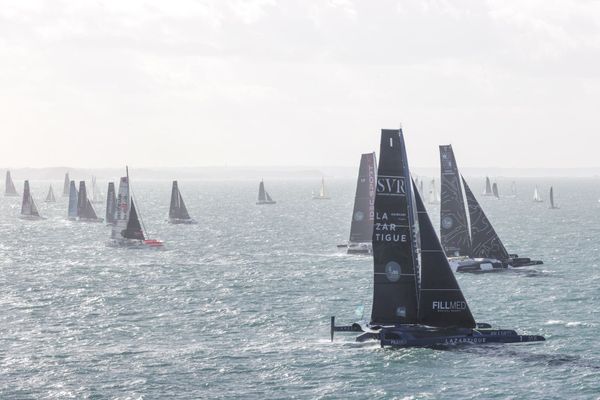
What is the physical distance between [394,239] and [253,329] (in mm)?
11344

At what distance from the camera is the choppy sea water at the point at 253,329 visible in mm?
37969

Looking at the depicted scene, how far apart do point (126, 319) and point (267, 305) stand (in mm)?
9407

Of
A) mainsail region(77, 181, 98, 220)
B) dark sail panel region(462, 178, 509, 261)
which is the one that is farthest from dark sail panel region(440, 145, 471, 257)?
mainsail region(77, 181, 98, 220)

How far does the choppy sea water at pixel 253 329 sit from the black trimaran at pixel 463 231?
173 centimetres

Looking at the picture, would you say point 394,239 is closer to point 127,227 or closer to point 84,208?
point 127,227

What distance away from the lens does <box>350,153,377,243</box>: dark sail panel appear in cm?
7719

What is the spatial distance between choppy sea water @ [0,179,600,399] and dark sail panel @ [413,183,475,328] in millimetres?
1453

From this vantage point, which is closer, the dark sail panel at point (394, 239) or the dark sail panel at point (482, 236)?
the dark sail panel at point (394, 239)

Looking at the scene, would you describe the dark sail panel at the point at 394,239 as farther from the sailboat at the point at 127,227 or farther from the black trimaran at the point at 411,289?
the sailboat at the point at 127,227

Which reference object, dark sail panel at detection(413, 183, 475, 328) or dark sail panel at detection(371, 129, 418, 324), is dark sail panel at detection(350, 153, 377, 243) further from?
dark sail panel at detection(371, 129, 418, 324)

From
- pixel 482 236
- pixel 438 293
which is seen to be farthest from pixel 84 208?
pixel 438 293

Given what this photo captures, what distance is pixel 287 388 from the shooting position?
37750 millimetres

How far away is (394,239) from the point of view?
42.8 m

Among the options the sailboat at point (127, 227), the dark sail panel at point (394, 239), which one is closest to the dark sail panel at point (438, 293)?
the dark sail panel at point (394, 239)
